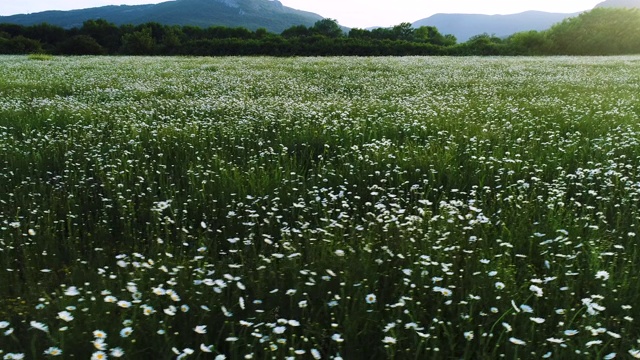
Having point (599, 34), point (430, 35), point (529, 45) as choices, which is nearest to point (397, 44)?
point (529, 45)

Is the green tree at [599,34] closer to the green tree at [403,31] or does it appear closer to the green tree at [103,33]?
the green tree at [403,31]

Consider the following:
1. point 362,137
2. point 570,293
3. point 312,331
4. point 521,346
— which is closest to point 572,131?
point 362,137

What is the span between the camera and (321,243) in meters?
3.41

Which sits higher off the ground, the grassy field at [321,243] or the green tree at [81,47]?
the green tree at [81,47]

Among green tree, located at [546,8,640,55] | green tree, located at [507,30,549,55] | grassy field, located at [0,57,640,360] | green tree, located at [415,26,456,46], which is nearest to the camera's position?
grassy field, located at [0,57,640,360]

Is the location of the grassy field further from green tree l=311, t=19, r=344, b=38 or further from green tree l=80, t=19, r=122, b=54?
green tree l=311, t=19, r=344, b=38

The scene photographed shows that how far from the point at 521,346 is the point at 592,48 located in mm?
58586

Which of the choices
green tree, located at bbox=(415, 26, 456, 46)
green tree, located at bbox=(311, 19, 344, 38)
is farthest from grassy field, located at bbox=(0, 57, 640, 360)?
green tree, located at bbox=(311, 19, 344, 38)

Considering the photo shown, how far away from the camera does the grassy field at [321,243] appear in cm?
253

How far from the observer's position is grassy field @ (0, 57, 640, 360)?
2.53 meters

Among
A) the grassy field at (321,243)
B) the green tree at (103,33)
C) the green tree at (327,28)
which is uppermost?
the green tree at (327,28)

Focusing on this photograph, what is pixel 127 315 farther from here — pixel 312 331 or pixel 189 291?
pixel 312 331

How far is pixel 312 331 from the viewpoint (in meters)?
2.47

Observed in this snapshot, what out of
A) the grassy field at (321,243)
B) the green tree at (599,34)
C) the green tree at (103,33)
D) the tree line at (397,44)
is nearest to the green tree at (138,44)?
the tree line at (397,44)
